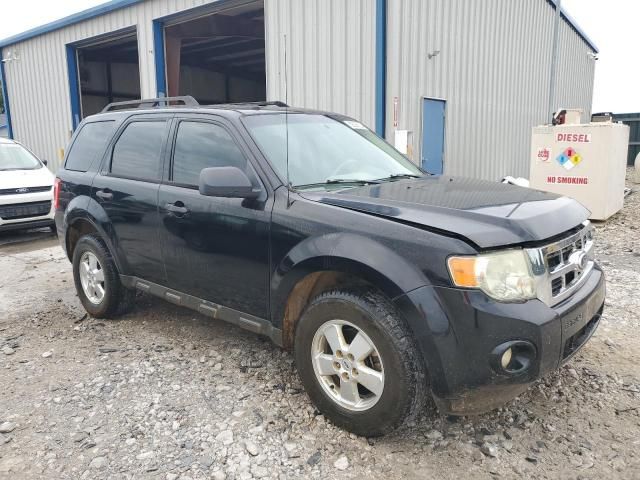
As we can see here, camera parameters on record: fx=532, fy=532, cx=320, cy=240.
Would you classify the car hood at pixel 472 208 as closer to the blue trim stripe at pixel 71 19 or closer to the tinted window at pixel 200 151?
the tinted window at pixel 200 151

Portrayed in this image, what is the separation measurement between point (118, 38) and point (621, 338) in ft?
42.9

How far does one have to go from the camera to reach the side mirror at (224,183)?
304cm

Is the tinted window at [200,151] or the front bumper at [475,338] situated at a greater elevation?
the tinted window at [200,151]

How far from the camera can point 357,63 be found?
335 inches

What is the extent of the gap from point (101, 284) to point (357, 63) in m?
5.63

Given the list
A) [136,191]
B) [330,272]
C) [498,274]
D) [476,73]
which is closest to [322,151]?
[330,272]

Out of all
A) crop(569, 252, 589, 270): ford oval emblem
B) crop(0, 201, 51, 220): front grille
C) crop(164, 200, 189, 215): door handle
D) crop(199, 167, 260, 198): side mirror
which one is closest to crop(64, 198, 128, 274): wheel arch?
crop(164, 200, 189, 215): door handle

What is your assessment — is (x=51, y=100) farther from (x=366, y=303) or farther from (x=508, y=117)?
(x=366, y=303)

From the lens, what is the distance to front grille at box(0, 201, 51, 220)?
812 centimetres

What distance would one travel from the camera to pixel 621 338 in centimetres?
412

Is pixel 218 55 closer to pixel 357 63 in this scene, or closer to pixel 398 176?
pixel 357 63

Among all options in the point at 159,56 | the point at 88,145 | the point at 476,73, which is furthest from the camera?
the point at 159,56

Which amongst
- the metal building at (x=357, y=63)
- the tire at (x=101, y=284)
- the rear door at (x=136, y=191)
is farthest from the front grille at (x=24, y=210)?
the rear door at (x=136, y=191)

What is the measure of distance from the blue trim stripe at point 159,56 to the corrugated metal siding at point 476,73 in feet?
18.8
